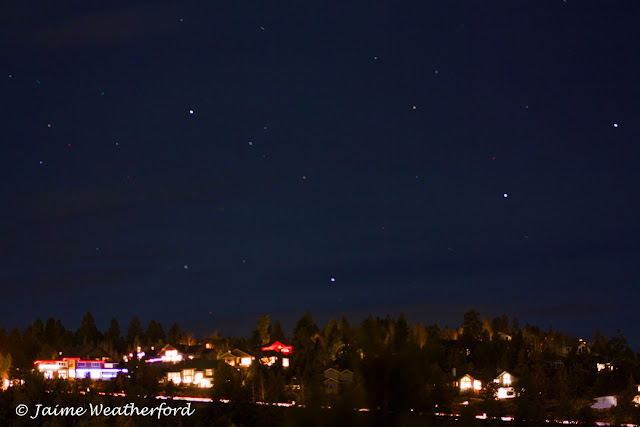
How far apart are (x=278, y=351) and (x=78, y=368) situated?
74.5 feet

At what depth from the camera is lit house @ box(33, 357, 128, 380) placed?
75.8m

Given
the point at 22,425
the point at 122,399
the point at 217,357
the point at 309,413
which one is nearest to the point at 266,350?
the point at 217,357

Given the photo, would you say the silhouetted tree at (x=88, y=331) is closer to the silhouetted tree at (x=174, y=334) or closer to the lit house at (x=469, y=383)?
the silhouetted tree at (x=174, y=334)

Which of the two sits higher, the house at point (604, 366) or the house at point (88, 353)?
the house at point (88, 353)

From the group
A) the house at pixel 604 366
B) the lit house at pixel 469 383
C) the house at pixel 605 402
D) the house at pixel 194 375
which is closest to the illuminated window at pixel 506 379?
the lit house at pixel 469 383

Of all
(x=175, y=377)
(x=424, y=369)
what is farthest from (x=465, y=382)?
(x=424, y=369)

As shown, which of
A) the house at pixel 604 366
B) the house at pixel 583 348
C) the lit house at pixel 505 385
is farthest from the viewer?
the house at pixel 583 348

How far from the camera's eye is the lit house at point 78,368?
7575cm

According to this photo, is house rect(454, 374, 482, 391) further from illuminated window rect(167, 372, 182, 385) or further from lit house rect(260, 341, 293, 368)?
illuminated window rect(167, 372, 182, 385)

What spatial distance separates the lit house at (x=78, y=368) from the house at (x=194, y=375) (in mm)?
11199

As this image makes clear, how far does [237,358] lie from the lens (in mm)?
74250

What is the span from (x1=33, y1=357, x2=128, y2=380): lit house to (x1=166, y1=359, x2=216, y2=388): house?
11.2m

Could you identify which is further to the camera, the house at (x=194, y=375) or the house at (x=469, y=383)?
the house at (x=194, y=375)

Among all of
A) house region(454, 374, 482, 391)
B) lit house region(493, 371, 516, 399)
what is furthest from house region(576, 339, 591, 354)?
house region(454, 374, 482, 391)
